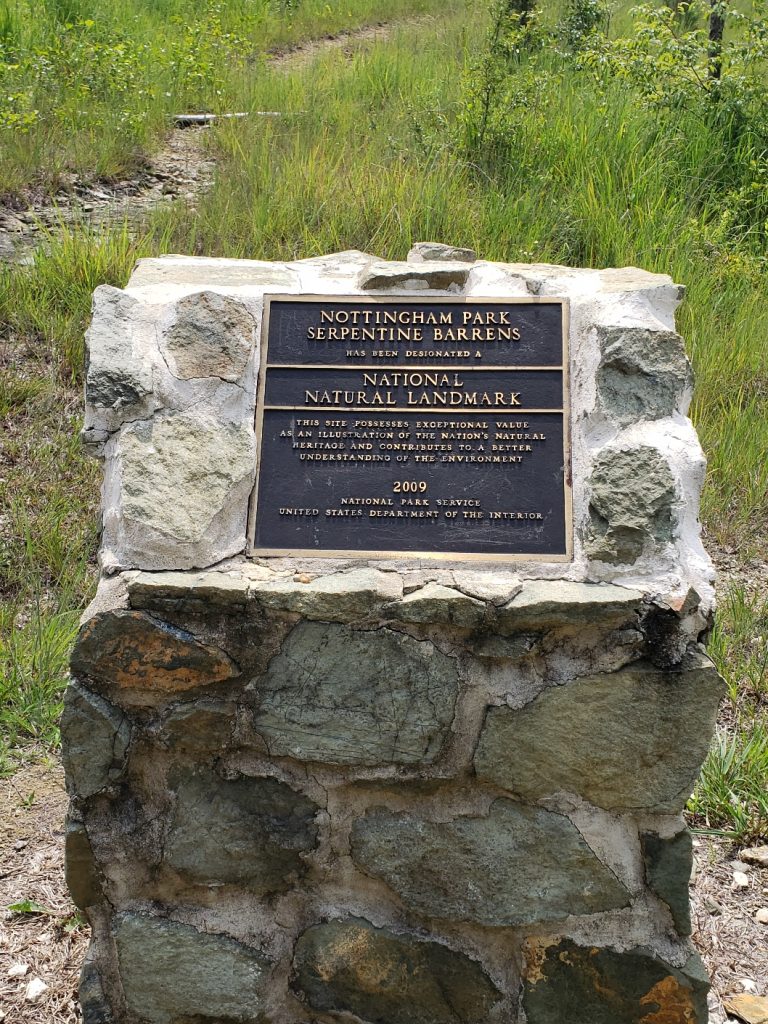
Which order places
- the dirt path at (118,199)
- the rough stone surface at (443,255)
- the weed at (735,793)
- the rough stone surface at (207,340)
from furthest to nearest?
the dirt path at (118,199) < the weed at (735,793) < the rough stone surface at (443,255) < the rough stone surface at (207,340)

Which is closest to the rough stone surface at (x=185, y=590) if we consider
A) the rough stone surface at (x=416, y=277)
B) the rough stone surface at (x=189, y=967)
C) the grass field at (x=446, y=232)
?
the rough stone surface at (x=189, y=967)

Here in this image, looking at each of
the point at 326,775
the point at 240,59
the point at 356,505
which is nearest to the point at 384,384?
the point at 356,505

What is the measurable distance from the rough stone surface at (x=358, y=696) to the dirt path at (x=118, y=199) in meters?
3.60

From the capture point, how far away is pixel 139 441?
2.37m

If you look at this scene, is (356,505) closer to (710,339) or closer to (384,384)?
(384,384)

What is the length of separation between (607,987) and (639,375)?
5.10 ft

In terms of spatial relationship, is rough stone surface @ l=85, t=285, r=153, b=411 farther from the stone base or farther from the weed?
the weed

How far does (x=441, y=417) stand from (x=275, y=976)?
5.07 ft

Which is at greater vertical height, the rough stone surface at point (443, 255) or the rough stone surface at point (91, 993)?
the rough stone surface at point (443, 255)

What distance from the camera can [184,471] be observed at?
7.70 ft

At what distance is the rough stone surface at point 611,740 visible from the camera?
2205 millimetres

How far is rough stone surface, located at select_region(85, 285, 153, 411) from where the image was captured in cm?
239

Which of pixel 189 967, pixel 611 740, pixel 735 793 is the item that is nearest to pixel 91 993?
pixel 189 967

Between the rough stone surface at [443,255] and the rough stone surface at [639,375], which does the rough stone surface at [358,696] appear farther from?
the rough stone surface at [443,255]
